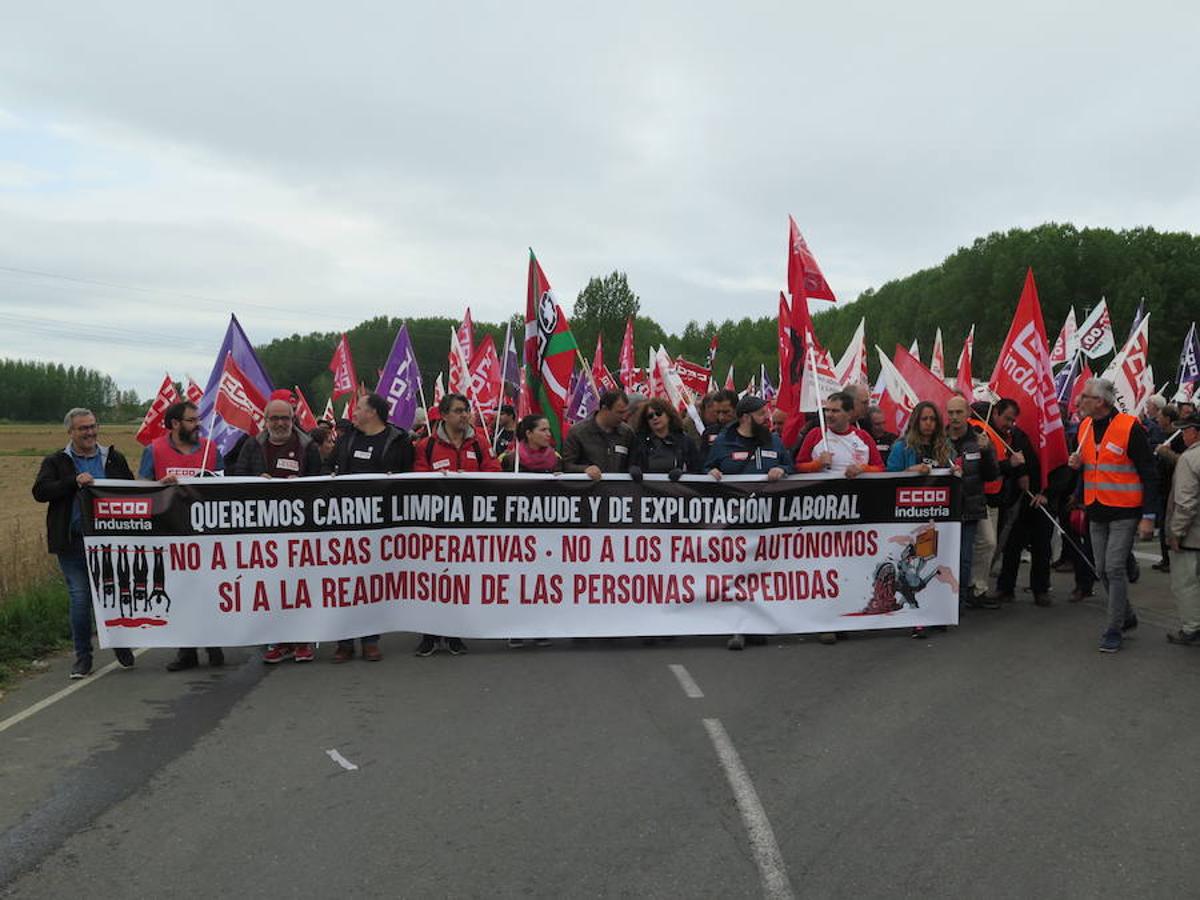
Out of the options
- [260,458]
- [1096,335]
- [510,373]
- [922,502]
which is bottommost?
[922,502]

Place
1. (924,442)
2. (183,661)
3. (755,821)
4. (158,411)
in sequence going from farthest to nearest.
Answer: (158,411) → (924,442) → (183,661) → (755,821)

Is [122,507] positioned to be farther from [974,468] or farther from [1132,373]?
[1132,373]

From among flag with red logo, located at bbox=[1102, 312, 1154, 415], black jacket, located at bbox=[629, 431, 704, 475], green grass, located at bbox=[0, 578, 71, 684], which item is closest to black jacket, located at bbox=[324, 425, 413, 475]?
black jacket, located at bbox=[629, 431, 704, 475]

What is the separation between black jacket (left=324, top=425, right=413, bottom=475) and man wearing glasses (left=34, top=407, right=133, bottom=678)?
1681mm

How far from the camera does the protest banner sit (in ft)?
25.0

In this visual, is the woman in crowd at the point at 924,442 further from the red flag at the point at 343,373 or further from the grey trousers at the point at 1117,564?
the red flag at the point at 343,373

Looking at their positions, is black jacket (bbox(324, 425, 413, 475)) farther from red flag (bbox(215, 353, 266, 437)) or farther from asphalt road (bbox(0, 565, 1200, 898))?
asphalt road (bbox(0, 565, 1200, 898))

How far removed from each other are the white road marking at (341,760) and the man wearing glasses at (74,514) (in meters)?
2.90

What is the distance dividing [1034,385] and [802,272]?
2.24 metres

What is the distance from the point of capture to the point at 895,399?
10.9m

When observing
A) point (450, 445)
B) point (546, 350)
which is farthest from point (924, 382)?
point (450, 445)

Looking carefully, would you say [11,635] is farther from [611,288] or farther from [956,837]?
[611,288]

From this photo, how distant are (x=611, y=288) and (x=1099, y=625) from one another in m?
78.2

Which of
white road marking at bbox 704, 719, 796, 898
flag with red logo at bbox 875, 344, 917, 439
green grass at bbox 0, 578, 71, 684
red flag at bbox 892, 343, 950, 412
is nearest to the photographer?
white road marking at bbox 704, 719, 796, 898
